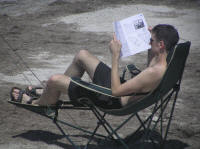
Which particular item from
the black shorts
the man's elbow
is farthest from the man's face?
the black shorts

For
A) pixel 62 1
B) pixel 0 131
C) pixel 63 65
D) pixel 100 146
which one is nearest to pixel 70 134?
pixel 100 146

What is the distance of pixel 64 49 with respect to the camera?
7836 mm

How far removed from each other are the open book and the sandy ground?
1.19m

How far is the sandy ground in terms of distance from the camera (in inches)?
169

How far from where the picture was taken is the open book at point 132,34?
140 inches

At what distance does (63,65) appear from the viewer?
22.5ft

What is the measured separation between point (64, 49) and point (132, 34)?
439 centimetres

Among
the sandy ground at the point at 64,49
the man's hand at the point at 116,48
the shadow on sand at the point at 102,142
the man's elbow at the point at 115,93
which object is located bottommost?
the sandy ground at the point at 64,49

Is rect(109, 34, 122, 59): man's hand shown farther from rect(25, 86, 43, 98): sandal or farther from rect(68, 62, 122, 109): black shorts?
rect(25, 86, 43, 98): sandal

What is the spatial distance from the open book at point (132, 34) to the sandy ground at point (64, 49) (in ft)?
3.90

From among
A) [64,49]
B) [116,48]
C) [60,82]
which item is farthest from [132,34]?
[64,49]

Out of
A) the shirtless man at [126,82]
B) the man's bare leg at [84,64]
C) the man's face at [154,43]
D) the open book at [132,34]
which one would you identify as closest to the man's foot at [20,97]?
the shirtless man at [126,82]

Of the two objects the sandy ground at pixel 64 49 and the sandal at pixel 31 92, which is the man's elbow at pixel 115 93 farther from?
the sandal at pixel 31 92

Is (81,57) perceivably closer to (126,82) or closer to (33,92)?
(33,92)
